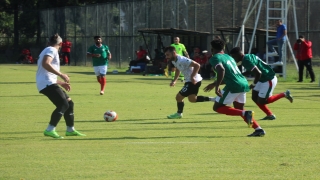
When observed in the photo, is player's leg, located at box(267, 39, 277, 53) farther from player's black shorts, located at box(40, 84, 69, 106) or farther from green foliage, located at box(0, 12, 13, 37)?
green foliage, located at box(0, 12, 13, 37)

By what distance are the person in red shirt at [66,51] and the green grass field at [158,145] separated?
36194 mm

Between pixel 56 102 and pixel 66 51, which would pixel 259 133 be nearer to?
pixel 56 102

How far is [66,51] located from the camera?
5600cm

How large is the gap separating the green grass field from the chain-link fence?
16.1 metres

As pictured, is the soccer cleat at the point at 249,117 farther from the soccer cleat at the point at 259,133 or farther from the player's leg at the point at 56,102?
the player's leg at the point at 56,102

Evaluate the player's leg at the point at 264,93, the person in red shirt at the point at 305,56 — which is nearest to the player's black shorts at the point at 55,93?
the player's leg at the point at 264,93

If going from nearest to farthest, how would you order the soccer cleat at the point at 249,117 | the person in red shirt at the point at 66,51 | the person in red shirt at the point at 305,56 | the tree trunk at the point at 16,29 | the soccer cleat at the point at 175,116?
the soccer cleat at the point at 249,117
the soccer cleat at the point at 175,116
the person in red shirt at the point at 305,56
the person in red shirt at the point at 66,51
the tree trunk at the point at 16,29

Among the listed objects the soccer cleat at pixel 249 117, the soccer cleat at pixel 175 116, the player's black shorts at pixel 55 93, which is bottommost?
the soccer cleat at pixel 175 116

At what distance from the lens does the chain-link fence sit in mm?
34656

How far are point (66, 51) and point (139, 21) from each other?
9112 mm

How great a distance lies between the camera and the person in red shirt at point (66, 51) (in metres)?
55.4

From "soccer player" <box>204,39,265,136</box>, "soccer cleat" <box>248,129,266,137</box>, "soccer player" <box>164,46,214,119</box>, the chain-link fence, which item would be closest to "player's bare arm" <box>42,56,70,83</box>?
"soccer player" <box>204,39,265,136</box>

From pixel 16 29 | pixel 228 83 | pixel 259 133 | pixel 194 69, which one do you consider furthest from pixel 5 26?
pixel 259 133

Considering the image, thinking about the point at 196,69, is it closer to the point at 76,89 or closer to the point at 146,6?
the point at 76,89
